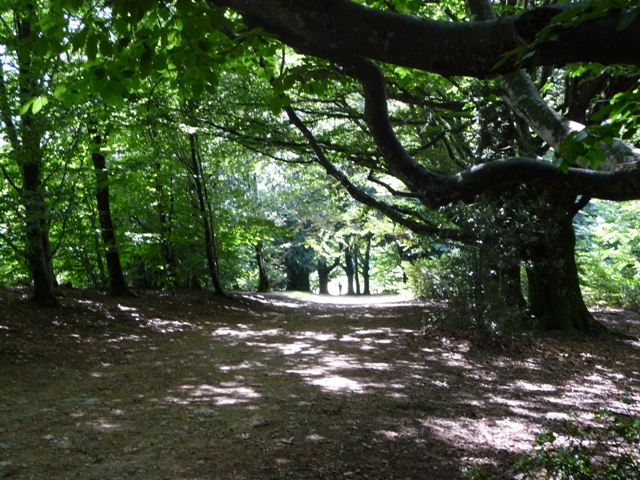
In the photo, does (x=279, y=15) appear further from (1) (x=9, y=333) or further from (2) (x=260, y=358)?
(1) (x=9, y=333)

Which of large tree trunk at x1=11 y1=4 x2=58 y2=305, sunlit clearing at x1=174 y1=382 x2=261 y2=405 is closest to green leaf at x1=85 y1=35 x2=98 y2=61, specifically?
sunlit clearing at x1=174 y1=382 x2=261 y2=405

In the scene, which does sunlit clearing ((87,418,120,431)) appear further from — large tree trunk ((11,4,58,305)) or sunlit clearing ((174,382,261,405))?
large tree trunk ((11,4,58,305))

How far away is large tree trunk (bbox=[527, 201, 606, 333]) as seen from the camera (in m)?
11.0

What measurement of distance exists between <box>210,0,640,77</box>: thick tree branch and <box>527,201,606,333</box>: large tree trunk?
9.23 m

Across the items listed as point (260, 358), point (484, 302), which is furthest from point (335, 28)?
point (484, 302)

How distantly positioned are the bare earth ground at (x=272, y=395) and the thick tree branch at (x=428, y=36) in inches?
113

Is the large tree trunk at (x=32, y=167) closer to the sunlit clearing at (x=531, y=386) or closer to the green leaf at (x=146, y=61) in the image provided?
the green leaf at (x=146, y=61)

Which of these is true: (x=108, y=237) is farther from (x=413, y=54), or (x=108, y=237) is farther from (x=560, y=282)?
(x=413, y=54)

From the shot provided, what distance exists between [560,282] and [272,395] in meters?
7.63

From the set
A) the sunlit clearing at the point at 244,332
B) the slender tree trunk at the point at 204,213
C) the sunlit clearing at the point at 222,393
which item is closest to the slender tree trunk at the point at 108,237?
the slender tree trunk at the point at 204,213

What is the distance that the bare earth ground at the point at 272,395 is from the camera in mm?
4090

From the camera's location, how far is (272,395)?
6062 mm

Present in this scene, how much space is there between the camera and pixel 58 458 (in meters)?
4.06

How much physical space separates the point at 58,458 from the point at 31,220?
6.58 metres
